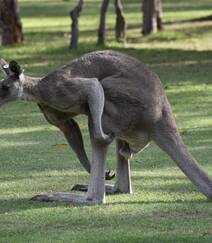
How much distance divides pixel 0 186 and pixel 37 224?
191 centimetres

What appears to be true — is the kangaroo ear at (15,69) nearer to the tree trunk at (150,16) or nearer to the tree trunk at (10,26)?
the tree trunk at (10,26)

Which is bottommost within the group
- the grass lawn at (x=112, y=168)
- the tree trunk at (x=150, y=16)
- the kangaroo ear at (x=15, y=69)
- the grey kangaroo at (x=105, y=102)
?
the tree trunk at (x=150, y=16)

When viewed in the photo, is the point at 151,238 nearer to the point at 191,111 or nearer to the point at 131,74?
the point at 131,74

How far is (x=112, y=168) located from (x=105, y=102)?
2.38 m

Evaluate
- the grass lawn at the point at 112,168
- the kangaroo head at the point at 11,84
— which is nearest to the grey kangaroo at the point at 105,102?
the kangaroo head at the point at 11,84

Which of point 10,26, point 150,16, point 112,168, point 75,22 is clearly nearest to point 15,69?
point 112,168

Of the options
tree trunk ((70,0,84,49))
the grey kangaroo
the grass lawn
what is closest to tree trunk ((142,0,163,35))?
tree trunk ((70,0,84,49))

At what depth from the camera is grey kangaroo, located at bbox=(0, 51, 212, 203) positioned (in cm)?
877

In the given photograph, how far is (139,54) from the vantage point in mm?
24031

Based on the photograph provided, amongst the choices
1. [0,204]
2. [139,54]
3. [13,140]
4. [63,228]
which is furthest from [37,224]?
[139,54]

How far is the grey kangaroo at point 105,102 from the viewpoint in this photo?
877 centimetres

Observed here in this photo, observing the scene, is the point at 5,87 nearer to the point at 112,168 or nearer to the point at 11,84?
the point at 11,84

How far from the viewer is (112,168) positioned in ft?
36.4

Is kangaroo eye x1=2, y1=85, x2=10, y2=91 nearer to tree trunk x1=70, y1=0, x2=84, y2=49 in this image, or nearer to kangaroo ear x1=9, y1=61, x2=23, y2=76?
kangaroo ear x1=9, y1=61, x2=23, y2=76
